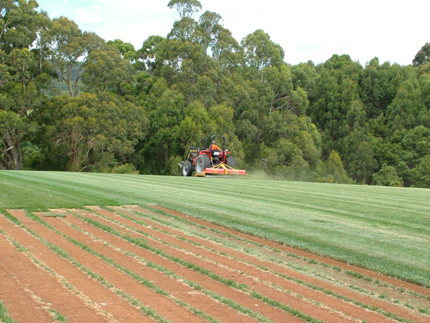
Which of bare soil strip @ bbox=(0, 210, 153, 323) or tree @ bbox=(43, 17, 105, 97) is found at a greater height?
tree @ bbox=(43, 17, 105, 97)

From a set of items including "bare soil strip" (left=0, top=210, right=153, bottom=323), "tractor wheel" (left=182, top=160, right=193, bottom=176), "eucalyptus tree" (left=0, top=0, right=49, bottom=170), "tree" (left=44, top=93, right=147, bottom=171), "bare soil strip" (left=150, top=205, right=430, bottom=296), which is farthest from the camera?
"tree" (left=44, top=93, right=147, bottom=171)

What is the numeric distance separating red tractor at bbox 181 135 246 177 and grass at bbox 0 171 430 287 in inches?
186

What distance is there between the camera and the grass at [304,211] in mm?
6980

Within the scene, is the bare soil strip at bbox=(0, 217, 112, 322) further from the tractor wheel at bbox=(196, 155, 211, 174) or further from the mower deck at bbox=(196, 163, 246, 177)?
the tractor wheel at bbox=(196, 155, 211, 174)

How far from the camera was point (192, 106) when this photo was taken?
44406 mm

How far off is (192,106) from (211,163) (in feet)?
76.9

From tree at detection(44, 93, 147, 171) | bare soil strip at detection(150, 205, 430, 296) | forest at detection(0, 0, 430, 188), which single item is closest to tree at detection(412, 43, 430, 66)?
forest at detection(0, 0, 430, 188)

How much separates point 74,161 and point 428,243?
35.8m

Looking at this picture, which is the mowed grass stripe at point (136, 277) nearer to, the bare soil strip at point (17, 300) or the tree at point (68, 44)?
the bare soil strip at point (17, 300)

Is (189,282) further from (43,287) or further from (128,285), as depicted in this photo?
(43,287)

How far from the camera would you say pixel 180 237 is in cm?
789

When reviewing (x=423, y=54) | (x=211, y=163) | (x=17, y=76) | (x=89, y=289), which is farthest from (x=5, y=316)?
(x=423, y=54)

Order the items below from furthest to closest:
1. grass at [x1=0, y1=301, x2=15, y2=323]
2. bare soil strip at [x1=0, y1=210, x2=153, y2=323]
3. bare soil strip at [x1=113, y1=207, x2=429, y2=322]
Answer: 1. bare soil strip at [x1=113, y1=207, x2=429, y2=322]
2. bare soil strip at [x1=0, y1=210, x2=153, y2=323]
3. grass at [x1=0, y1=301, x2=15, y2=323]

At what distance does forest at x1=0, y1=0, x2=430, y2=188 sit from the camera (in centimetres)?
3972
